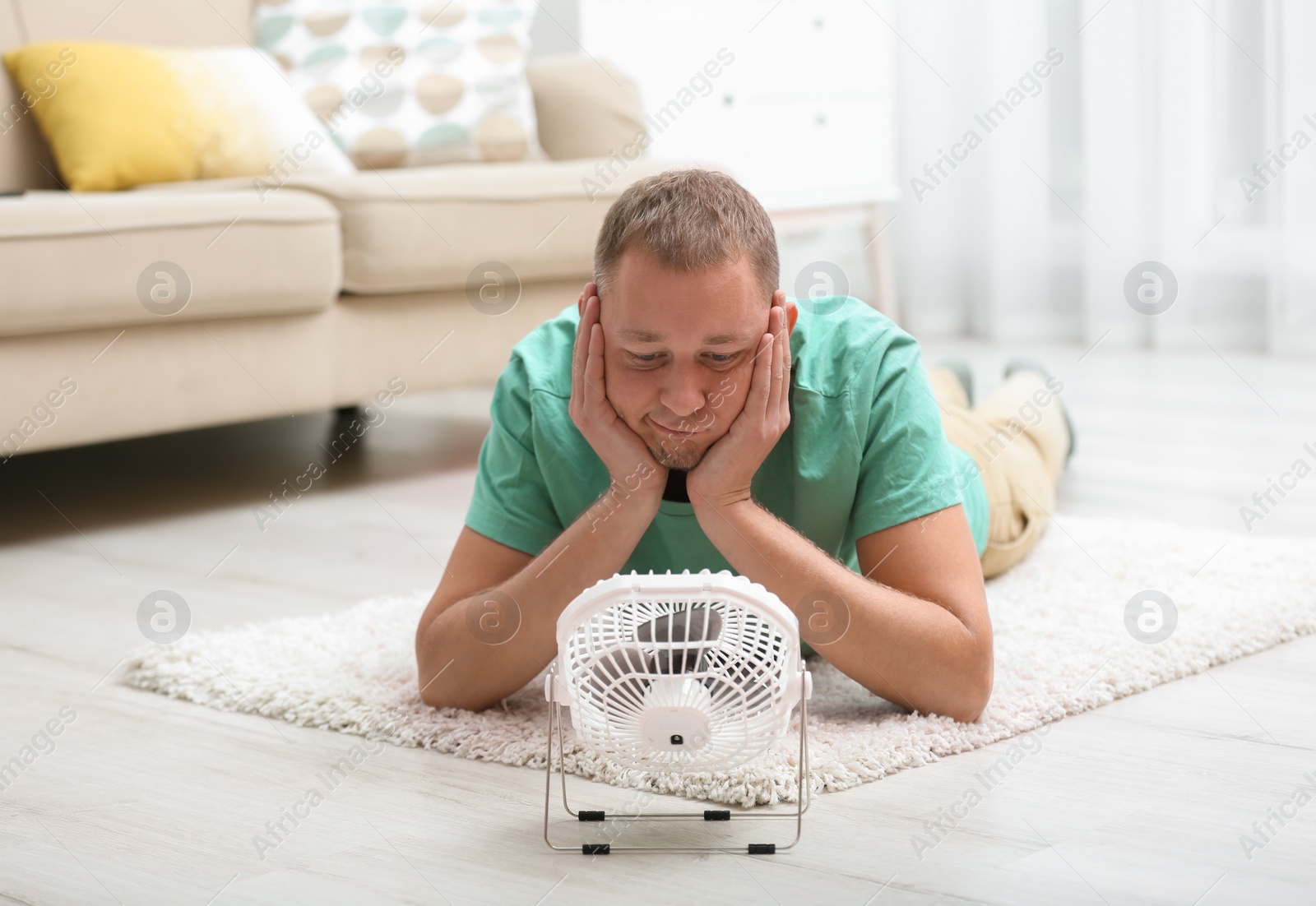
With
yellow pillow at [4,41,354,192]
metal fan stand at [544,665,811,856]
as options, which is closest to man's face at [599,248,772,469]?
metal fan stand at [544,665,811,856]

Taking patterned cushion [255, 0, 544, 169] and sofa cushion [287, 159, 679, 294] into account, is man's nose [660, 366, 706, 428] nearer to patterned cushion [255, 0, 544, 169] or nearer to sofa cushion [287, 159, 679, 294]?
sofa cushion [287, 159, 679, 294]

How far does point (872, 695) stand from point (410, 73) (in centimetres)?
182

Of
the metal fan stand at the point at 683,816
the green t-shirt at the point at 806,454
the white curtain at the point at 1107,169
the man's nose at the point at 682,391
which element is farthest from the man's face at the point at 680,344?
the white curtain at the point at 1107,169

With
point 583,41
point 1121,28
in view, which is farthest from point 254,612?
point 1121,28

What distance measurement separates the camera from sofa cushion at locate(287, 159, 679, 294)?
218 centimetres

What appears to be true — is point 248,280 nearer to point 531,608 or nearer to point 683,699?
point 531,608

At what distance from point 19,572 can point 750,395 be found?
3.98 ft

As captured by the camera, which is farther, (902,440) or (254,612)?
(254,612)

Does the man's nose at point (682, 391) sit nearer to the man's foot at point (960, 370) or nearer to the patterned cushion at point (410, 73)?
the man's foot at point (960, 370)

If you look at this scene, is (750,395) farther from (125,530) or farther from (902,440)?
(125,530)

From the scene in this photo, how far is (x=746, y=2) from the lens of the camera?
3.37 metres

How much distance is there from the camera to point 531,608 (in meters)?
1.10

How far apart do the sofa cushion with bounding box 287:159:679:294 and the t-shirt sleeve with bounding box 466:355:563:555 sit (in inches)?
40.8

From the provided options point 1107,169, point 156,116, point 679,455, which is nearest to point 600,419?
point 679,455
